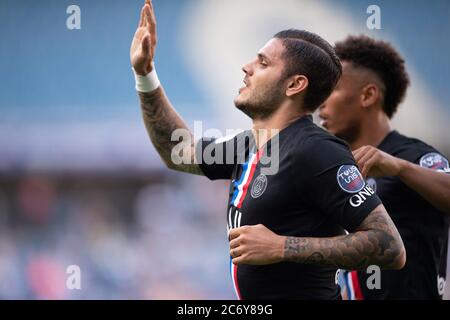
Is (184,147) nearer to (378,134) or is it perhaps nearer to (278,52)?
(278,52)

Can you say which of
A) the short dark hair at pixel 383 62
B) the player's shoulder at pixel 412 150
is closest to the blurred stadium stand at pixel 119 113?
the short dark hair at pixel 383 62

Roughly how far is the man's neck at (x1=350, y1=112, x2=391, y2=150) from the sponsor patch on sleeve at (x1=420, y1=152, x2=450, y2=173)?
0.38 meters

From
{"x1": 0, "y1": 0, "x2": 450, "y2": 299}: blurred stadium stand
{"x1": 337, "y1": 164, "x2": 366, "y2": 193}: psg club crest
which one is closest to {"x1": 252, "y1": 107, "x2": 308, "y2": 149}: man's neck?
{"x1": 337, "y1": 164, "x2": 366, "y2": 193}: psg club crest

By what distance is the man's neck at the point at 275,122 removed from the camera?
3072mm

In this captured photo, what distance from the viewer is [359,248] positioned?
8.45ft

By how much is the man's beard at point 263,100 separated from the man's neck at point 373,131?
1214 mm

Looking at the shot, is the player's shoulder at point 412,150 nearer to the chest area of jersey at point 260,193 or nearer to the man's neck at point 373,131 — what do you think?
the man's neck at point 373,131

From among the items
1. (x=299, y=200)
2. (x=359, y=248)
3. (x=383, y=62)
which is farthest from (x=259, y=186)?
(x=383, y=62)

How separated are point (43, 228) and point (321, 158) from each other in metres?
6.88

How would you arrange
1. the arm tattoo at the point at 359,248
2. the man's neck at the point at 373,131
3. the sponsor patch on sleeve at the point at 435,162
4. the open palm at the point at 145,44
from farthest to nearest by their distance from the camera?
the man's neck at the point at 373,131
the sponsor patch on sleeve at the point at 435,162
the open palm at the point at 145,44
the arm tattoo at the point at 359,248

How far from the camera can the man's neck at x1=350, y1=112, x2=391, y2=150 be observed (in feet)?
13.5

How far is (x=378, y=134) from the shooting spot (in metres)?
4.12

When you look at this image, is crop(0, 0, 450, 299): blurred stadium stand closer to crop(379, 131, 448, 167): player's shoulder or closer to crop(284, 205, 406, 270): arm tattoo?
crop(379, 131, 448, 167): player's shoulder

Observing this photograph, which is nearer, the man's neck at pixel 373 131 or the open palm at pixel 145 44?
the open palm at pixel 145 44
